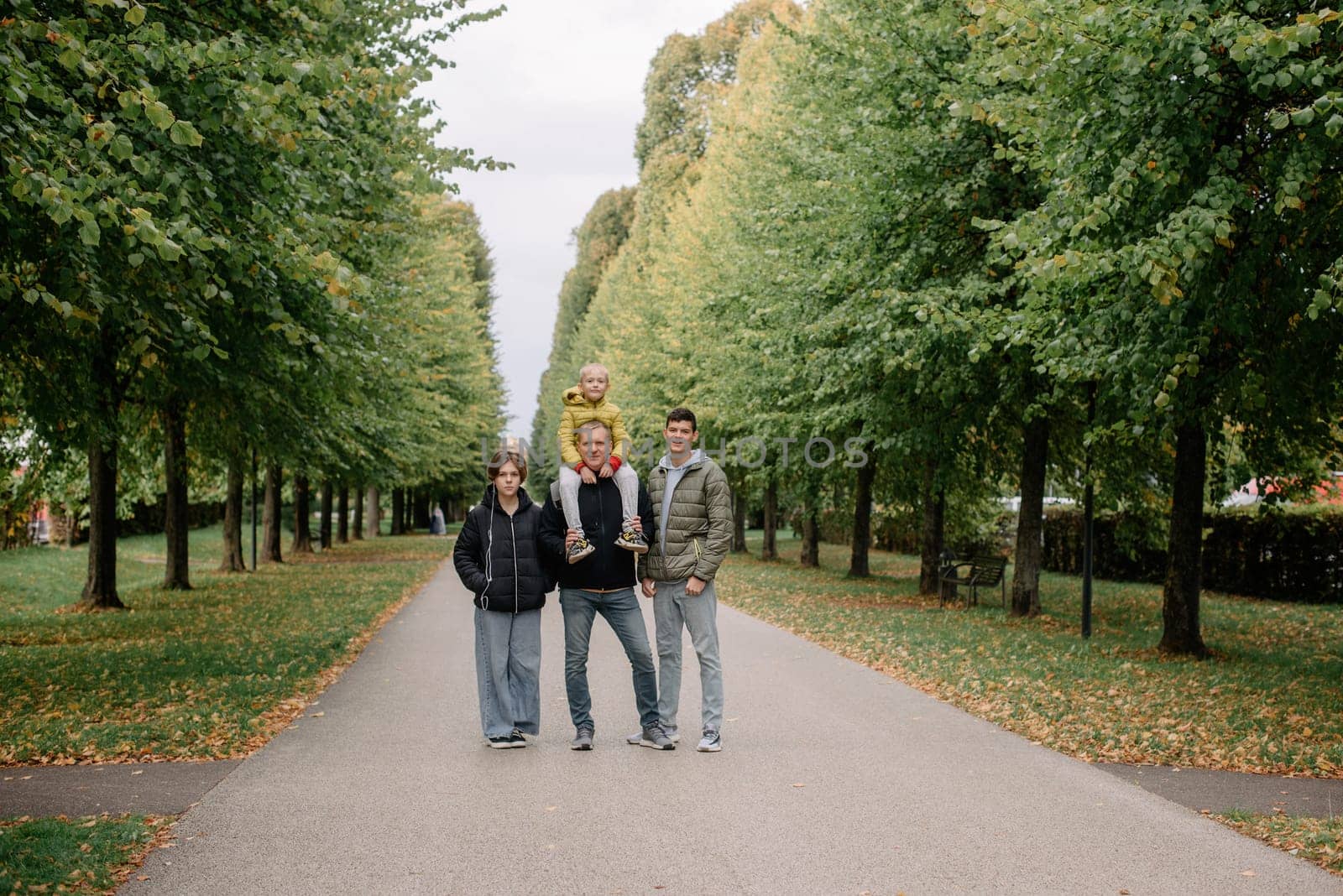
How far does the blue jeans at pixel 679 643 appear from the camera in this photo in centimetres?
755

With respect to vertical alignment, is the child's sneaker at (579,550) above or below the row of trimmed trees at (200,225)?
below

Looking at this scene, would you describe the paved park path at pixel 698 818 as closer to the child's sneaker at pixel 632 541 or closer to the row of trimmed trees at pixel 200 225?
the child's sneaker at pixel 632 541

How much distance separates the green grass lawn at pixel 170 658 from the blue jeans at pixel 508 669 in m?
1.63

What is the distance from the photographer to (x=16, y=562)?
26.2m

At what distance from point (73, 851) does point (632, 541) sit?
3.53 m

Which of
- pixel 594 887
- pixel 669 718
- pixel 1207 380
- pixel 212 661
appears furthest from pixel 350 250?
pixel 594 887

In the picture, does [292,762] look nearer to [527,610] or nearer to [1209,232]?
[527,610]

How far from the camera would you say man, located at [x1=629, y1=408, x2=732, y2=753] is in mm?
7551

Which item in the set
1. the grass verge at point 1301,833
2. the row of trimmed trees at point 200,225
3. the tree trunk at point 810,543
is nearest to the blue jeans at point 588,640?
the row of trimmed trees at point 200,225

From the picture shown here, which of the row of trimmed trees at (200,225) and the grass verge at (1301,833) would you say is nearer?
the grass verge at (1301,833)

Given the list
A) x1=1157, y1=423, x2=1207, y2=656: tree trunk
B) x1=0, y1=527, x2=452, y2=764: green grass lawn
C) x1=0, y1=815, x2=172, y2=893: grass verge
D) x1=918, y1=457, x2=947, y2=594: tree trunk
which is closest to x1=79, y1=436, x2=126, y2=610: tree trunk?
x1=0, y1=527, x2=452, y2=764: green grass lawn

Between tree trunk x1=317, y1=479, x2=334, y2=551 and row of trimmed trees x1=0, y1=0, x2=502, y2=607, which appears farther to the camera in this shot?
tree trunk x1=317, y1=479, x2=334, y2=551

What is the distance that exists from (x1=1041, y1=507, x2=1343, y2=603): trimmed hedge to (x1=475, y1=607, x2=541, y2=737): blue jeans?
14191 millimetres

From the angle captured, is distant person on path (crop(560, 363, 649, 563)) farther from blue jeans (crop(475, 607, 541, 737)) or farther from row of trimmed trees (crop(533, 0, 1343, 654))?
row of trimmed trees (crop(533, 0, 1343, 654))
